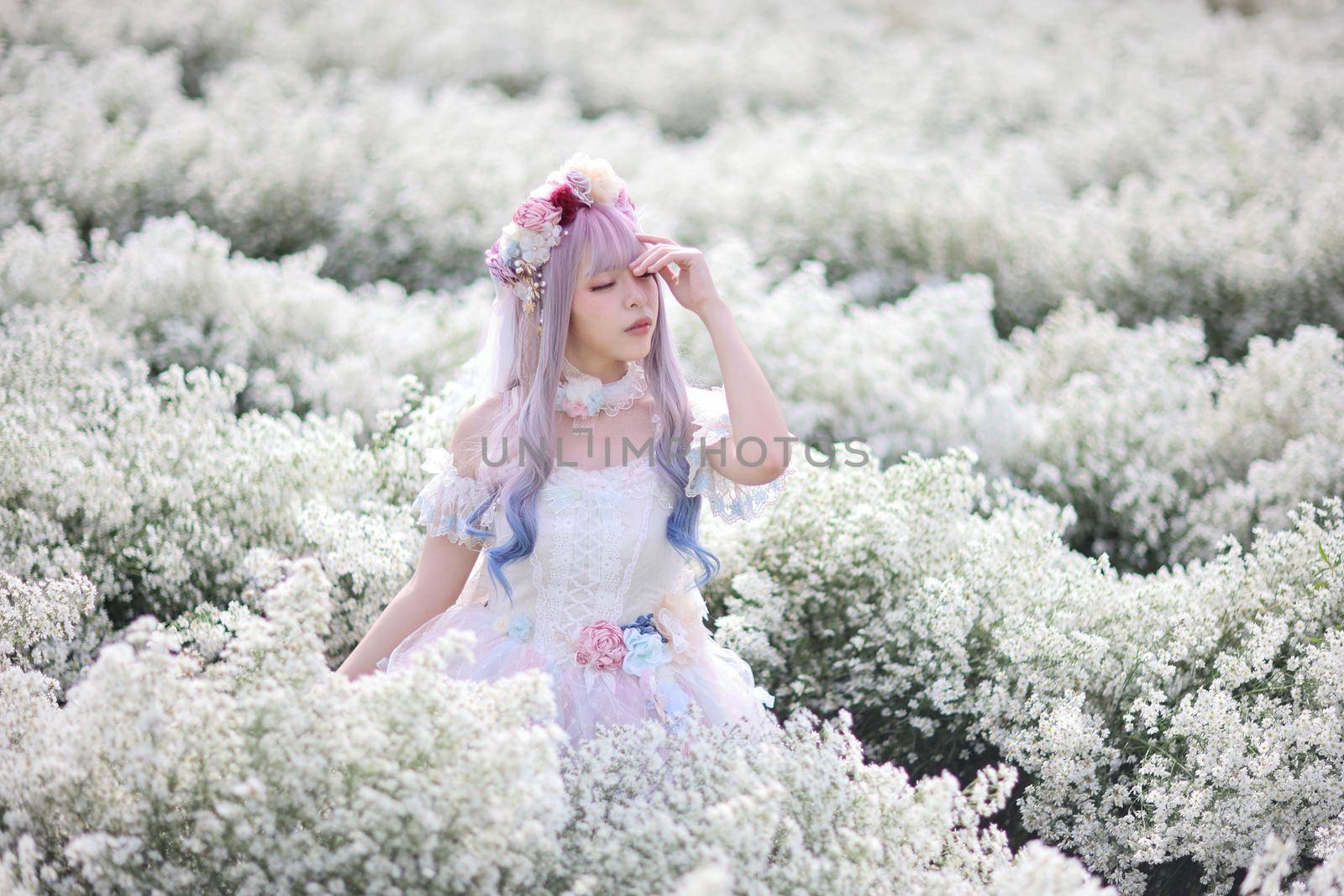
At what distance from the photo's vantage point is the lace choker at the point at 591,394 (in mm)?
3082

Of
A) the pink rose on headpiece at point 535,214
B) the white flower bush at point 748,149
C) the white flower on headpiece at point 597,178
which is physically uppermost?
the white flower on headpiece at point 597,178

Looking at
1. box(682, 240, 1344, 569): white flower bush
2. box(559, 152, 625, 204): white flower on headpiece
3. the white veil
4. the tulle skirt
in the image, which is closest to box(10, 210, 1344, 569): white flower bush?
box(682, 240, 1344, 569): white flower bush

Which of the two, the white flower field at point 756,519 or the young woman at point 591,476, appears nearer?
the white flower field at point 756,519

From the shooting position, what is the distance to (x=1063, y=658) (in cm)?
359

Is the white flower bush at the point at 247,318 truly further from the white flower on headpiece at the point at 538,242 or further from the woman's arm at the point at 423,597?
the white flower on headpiece at the point at 538,242

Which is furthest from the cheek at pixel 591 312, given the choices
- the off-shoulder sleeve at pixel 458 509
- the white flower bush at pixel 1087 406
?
the white flower bush at pixel 1087 406

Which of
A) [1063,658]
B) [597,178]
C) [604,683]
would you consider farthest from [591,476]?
[1063,658]

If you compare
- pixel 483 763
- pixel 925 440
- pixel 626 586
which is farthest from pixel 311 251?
pixel 483 763

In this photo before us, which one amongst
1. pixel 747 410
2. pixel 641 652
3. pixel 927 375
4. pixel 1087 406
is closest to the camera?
pixel 747 410

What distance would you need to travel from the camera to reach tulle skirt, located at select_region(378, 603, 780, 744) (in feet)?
9.53

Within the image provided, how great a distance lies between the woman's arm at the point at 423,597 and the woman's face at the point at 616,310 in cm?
69

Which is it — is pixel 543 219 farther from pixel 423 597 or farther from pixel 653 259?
pixel 423 597

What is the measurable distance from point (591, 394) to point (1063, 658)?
5.81 feet

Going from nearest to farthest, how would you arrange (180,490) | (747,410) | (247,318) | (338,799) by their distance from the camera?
1. (338,799)
2. (747,410)
3. (180,490)
4. (247,318)
